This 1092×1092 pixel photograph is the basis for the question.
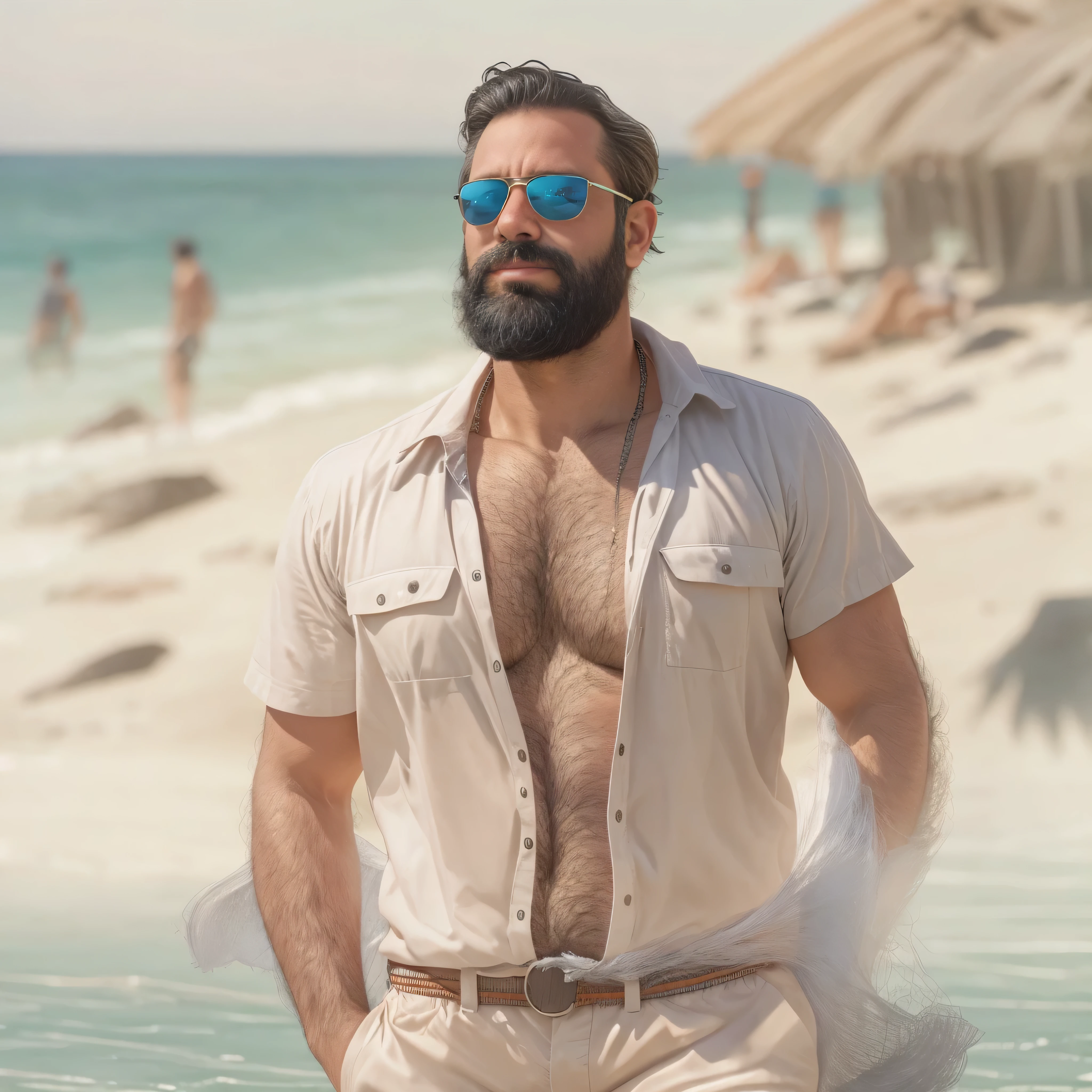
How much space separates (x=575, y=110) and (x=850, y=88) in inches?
374

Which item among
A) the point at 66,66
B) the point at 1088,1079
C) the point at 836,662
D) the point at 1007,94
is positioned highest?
the point at 66,66

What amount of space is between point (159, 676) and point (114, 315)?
45.7 ft

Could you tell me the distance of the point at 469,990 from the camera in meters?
2.23

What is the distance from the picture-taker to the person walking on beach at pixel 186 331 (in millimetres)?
18078

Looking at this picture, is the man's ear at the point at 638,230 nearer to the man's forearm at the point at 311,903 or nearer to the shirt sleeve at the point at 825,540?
the shirt sleeve at the point at 825,540

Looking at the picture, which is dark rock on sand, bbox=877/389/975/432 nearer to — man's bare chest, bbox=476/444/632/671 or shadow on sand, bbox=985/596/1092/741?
shadow on sand, bbox=985/596/1092/741

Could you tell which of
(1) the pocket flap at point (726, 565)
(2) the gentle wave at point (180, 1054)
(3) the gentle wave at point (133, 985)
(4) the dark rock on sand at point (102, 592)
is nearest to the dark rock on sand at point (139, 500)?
(4) the dark rock on sand at point (102, 592)

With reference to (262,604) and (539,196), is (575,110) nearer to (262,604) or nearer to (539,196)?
(539,196)

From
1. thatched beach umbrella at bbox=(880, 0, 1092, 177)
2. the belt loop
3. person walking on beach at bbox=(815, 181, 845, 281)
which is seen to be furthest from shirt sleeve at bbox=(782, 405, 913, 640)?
person walking on beach at bbox=(815, 181, 845, 281)

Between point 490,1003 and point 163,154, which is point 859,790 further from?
point 163,154

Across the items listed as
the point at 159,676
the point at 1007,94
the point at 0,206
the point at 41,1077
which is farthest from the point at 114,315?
the point at 41,1077

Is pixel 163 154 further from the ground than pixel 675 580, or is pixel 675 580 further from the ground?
pixel 163 154

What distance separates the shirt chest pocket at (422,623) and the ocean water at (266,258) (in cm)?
1730

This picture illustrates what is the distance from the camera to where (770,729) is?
229 cm
